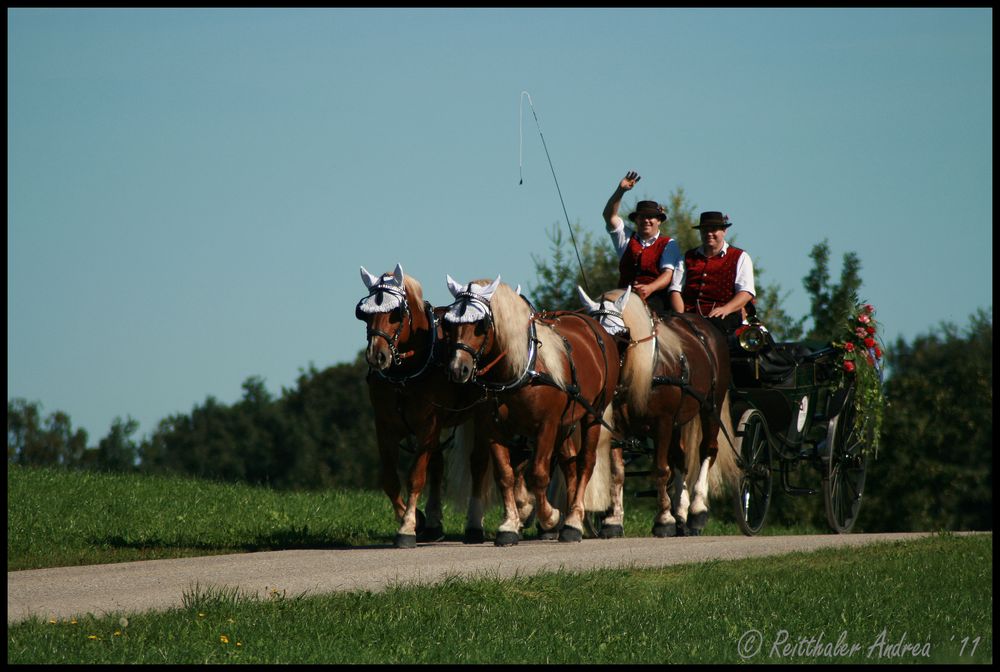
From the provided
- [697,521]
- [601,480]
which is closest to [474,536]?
[601,480]

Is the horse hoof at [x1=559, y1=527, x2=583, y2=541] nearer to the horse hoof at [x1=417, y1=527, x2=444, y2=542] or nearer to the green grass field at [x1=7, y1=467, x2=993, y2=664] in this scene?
the horse hoof at [x1=417, y1=527, x2=444, y2=542]

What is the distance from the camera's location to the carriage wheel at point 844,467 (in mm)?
14898

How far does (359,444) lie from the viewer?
203 feet

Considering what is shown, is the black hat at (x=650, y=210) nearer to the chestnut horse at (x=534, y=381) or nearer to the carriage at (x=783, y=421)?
the carriage at (x=783, y=421)

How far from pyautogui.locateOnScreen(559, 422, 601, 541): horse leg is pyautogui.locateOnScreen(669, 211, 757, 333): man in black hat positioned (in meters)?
2.43

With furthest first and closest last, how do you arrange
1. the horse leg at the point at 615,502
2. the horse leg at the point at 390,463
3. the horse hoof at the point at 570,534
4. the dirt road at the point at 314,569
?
the horse leg at the point at 615,502
the horse hoof at the point at 570,534
the horse leg at the point at 390,463
the dirt road at the point at 314,569

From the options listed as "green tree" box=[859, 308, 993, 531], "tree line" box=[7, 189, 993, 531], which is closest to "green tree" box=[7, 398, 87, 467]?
"tree line" box=[7, 189, 993, 531]

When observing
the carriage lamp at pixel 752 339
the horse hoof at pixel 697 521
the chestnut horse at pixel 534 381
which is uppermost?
the carriage lamp at pixel 752 339

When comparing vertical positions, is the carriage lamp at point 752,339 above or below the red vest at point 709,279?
below

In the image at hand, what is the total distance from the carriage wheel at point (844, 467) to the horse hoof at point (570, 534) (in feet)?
12.0

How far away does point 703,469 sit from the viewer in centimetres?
1370

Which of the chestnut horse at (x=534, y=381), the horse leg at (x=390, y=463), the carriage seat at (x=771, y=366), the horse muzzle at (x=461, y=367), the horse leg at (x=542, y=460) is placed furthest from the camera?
the carriage seat at (x=771, y=366)

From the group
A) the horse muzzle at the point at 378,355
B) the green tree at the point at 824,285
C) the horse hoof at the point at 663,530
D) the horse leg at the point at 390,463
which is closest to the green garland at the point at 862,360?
the horse hoof at the point at 663,530

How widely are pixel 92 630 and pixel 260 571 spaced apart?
2.36 m
